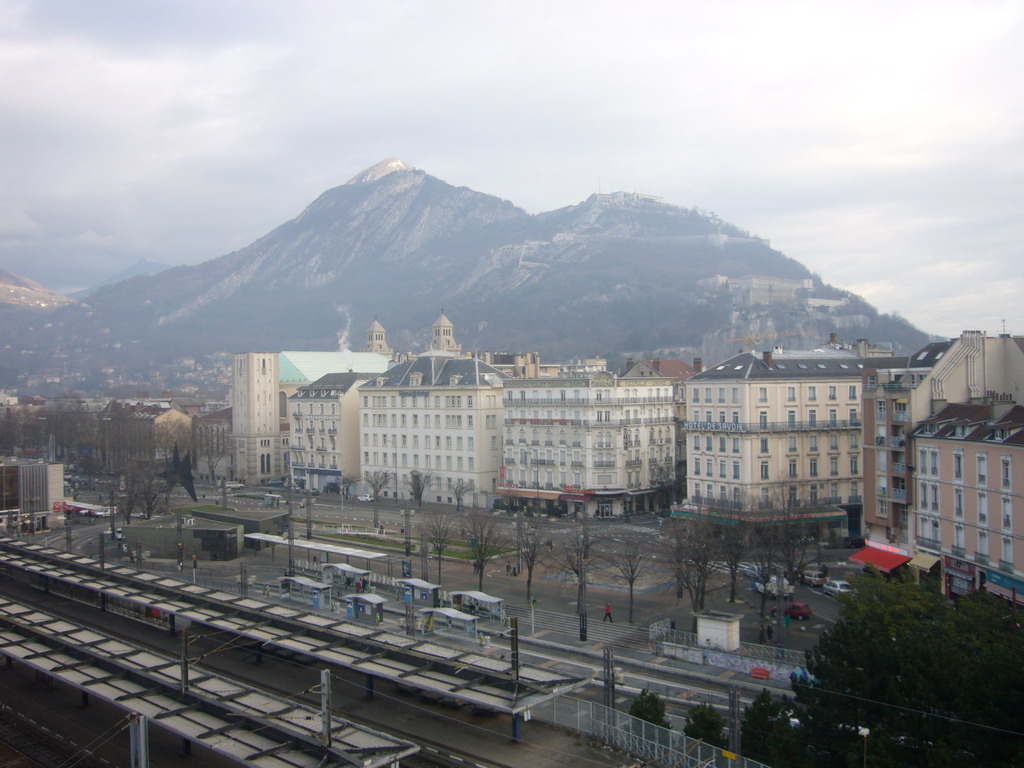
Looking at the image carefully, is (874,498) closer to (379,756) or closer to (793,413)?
(793,413)

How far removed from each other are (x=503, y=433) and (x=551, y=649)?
36.2 meters

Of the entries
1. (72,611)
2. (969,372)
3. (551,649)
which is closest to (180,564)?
(72,611)

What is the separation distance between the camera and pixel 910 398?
40.7 metres

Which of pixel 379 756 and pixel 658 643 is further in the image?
pixel 658 643

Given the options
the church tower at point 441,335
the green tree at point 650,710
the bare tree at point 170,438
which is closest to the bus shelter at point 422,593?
the green tree at point 650,710

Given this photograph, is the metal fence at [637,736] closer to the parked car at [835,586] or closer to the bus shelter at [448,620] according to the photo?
the bus shelter at [448,620]

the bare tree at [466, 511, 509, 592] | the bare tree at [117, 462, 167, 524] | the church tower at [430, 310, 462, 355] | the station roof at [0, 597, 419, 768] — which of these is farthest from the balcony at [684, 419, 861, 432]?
the church tower at [430, 310, 462, 355]

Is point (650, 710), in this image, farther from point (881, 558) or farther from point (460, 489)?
point (460, 489)

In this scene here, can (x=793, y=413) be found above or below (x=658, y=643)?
above

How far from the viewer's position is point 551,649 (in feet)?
102

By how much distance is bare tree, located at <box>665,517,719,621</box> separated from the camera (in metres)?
33.5

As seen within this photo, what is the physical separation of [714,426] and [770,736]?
35.3 meters

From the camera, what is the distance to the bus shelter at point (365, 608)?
31359 millimetres

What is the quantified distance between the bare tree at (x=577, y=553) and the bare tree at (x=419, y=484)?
17.5 metres
